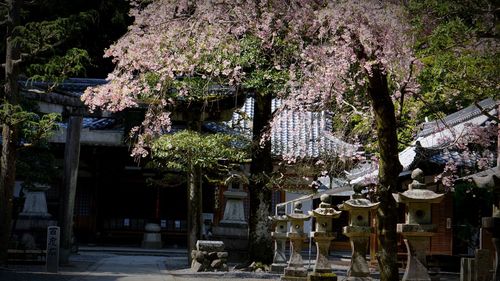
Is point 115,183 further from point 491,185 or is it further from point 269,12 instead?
point 491,185

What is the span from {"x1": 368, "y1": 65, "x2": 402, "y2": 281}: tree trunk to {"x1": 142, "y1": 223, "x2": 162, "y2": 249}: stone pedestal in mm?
19371

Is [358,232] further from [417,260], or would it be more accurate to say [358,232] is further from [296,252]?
[296,252]

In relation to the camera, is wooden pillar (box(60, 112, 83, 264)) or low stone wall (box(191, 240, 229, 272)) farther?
wooden pillar (box(60, 112, 83, 264))

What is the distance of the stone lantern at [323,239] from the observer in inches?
493

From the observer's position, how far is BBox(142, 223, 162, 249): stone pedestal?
1122 inches

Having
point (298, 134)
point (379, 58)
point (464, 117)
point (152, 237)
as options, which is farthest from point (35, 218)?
point (379, 58)

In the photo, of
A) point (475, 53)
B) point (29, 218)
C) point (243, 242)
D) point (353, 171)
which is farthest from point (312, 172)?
point (475, 53)

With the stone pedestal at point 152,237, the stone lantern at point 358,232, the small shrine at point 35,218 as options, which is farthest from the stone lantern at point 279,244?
the stone pedestal at point 152,237

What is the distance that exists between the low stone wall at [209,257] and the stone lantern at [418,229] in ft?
30.7

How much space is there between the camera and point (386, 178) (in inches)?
398

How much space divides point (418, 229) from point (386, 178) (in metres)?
1.93

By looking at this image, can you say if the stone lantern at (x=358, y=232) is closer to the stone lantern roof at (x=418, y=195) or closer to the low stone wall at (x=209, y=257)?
the stone lantern roof at (x=418, y=195)

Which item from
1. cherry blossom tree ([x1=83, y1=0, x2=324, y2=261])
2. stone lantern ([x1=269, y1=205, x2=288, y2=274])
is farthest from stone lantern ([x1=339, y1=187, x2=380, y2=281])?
stone lantern ([x1=269, y1=205, x2=288, y2=274])

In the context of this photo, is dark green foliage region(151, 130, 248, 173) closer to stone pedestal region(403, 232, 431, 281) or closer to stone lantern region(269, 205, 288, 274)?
stone lantern region(269, 205, 288, 274)
